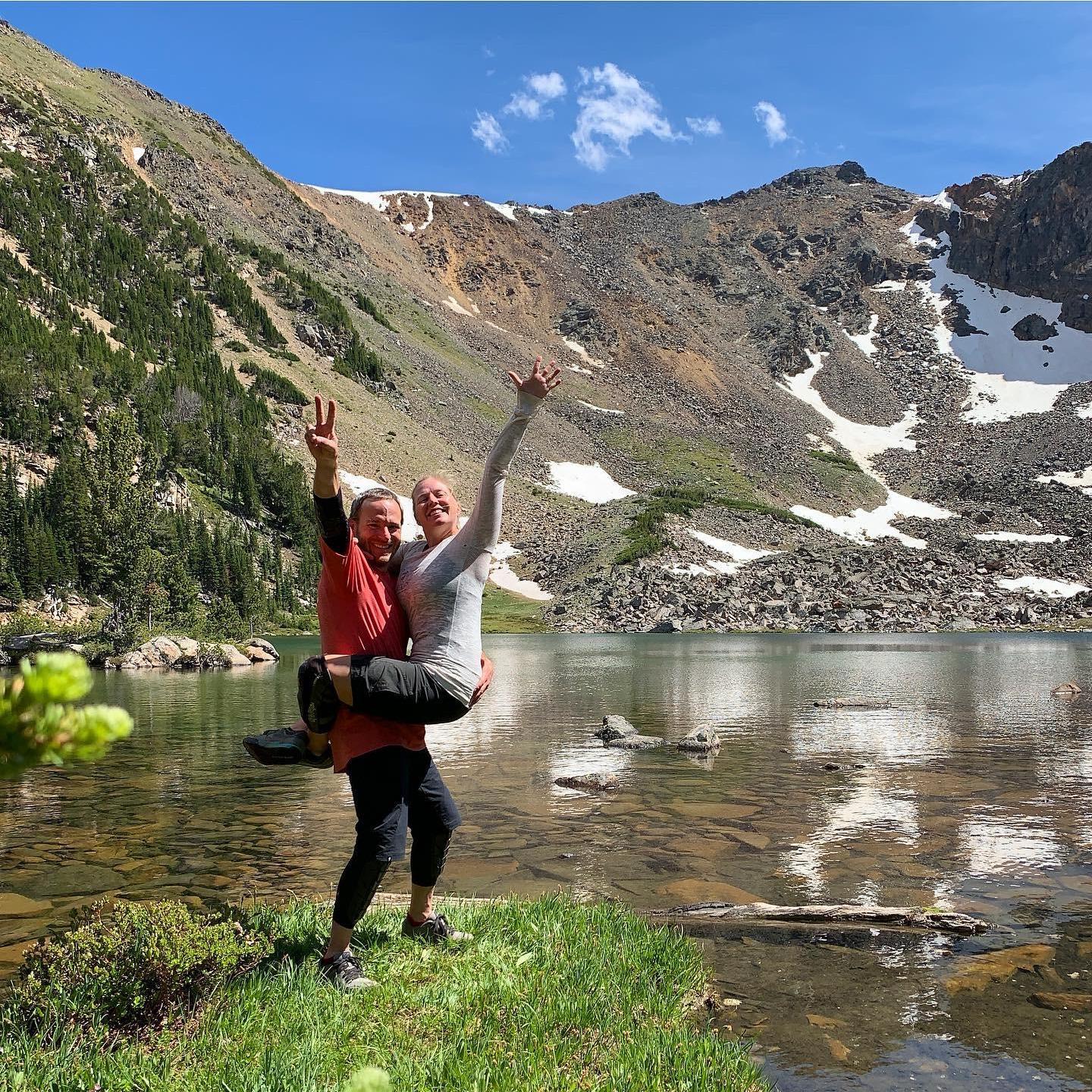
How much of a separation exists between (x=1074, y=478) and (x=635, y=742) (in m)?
166

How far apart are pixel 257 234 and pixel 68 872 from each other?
557 ft

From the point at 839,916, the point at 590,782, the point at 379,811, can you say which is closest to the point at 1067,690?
the point at 590,782

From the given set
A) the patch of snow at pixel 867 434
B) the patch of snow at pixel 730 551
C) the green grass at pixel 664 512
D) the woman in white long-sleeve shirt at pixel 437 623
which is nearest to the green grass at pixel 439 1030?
the woman in white long-sleeve shirt at pixel 437 623

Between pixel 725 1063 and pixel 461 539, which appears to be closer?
pixel 725 1063

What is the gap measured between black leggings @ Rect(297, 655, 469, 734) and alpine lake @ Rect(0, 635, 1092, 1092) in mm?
2891

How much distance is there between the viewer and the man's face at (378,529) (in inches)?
248

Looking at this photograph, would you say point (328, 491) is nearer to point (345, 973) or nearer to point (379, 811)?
point (379, 811)

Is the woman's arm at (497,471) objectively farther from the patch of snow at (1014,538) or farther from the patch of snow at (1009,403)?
the patch of snow at (1009,403)

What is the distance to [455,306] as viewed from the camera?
194375 millimetres

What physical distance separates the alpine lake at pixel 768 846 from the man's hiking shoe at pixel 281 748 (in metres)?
2.96

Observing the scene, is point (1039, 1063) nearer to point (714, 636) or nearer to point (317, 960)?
point (317, 960)

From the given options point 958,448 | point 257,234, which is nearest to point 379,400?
point 257,234

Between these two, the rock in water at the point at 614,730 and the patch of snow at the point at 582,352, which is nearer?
the rock in water at the point at 614,730

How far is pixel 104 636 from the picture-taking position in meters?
54.2
